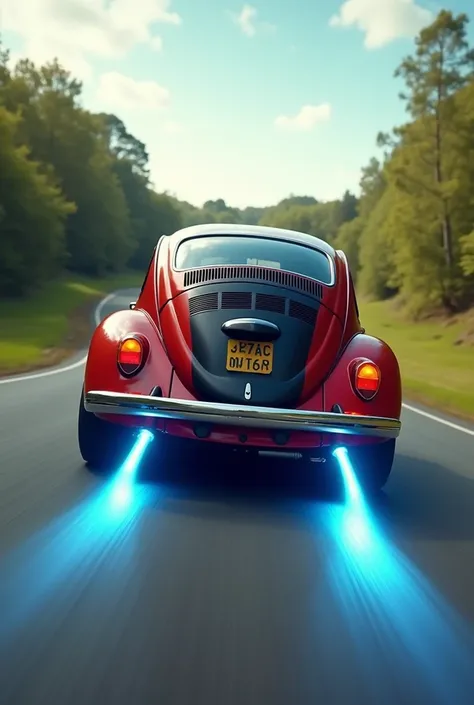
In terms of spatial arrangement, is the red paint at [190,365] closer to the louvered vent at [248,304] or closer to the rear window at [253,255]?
the louvered vent at [248,304]

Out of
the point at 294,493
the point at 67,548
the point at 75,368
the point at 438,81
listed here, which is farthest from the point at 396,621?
the point at 438,81

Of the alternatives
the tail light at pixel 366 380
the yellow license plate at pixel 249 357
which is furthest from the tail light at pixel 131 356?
the tail light at pixel 366 380

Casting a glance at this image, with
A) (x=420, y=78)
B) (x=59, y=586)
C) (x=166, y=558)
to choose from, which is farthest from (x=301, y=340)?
(x=420, y=78)

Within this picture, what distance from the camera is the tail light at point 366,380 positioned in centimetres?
602

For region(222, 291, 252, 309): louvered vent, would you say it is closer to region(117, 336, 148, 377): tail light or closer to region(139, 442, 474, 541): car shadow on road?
region(117, 336, 148, 377): tail light

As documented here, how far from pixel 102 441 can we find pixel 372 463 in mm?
1909

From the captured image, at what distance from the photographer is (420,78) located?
4678 cm

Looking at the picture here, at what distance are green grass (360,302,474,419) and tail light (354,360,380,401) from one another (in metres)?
8.66

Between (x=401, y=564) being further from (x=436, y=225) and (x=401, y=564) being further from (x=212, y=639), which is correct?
(x=436, y=225)

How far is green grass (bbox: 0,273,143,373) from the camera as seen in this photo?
→ 70.8 feet

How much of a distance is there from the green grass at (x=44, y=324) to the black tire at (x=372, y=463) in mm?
12023

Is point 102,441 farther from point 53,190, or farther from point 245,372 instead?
point 53,190

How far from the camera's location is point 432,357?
111 ft

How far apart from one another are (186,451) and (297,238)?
6.55 feet
